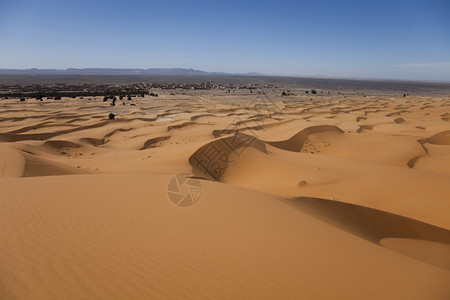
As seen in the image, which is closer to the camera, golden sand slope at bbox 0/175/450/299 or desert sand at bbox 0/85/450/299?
golden sand slope at bbox 0/175/450/299

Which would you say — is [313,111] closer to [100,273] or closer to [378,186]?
[378,186]

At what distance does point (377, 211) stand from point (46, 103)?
3593 centimetres

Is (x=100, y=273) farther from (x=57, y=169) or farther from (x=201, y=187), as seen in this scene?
(x=57, y=169)

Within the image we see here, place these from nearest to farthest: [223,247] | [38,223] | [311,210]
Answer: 1. [223,247]
2. [38,223]
3. [311,210]

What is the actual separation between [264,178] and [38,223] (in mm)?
7556

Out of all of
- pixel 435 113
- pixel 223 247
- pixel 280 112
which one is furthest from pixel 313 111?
pixel 223 247

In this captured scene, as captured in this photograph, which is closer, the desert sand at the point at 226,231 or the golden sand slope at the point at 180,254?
the golden sand slope at the point at 180,254

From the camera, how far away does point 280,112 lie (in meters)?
31.2

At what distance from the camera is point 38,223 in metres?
3.83

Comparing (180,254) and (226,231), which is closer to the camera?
(180,254)

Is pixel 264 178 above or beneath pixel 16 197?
beneath

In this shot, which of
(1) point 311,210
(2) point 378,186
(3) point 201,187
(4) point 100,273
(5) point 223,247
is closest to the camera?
(4) point 100,273

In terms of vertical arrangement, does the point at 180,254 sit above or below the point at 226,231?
above

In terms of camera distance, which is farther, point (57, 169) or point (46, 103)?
point (46, 103)
